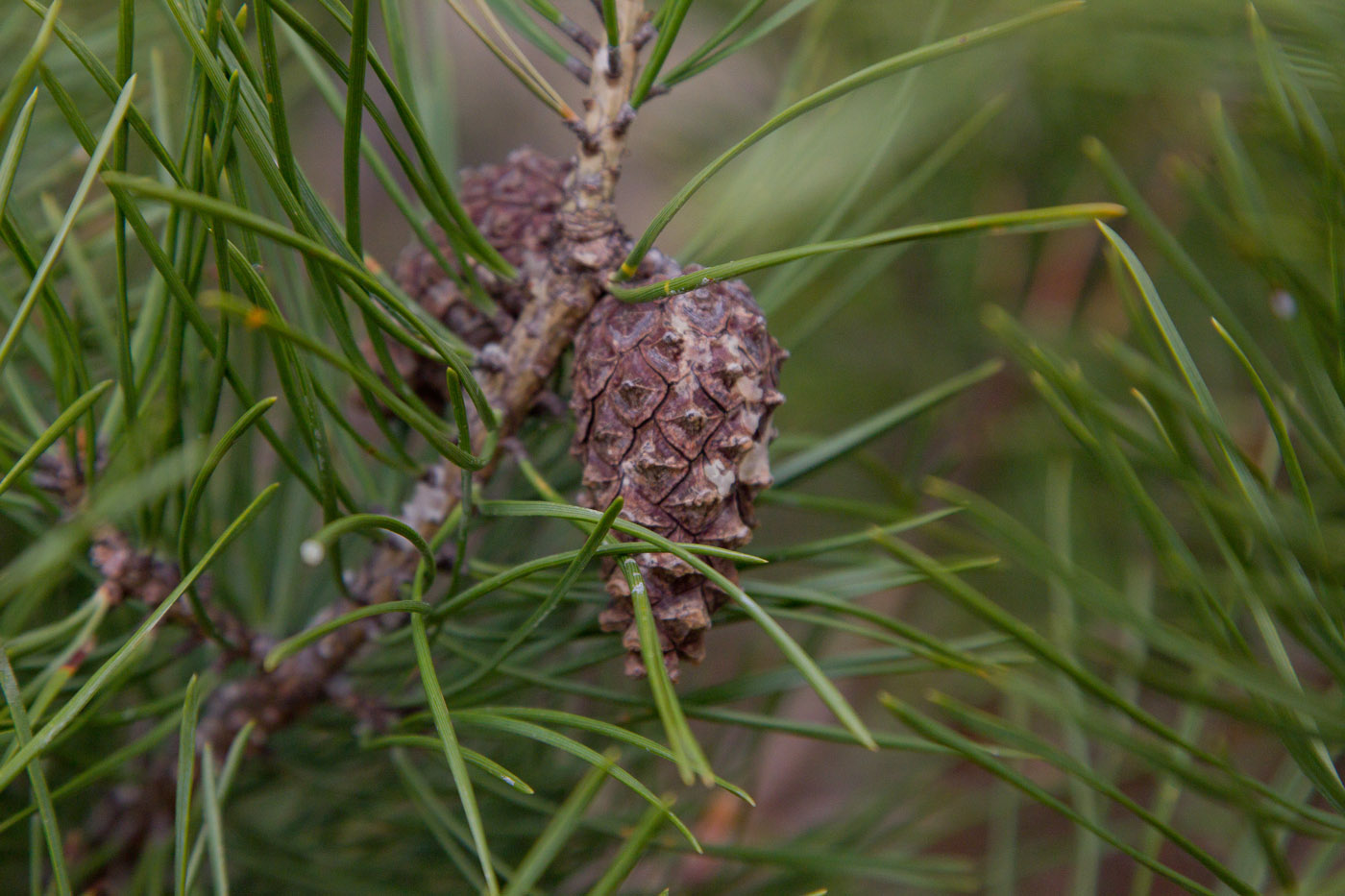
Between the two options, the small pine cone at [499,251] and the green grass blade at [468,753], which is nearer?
the green grass blade at [468,753]

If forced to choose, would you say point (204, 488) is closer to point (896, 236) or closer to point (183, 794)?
point (183, 794)

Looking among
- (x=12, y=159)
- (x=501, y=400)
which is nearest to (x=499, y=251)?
(x=501, y=400)

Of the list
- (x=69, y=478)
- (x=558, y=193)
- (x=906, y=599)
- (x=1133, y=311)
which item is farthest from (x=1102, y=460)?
(x=906, y=599)

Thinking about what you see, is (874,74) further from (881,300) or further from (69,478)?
(881,300)

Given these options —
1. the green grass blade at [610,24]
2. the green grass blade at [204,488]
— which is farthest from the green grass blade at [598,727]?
the green grass blade at [610,24]

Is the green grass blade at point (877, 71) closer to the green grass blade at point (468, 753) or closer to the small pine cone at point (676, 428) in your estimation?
the small pine cone at point (676, 428)

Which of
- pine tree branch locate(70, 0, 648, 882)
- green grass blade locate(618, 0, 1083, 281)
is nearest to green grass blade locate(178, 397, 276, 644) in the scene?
pine tree branch locate(70, 0, 648, 882)
